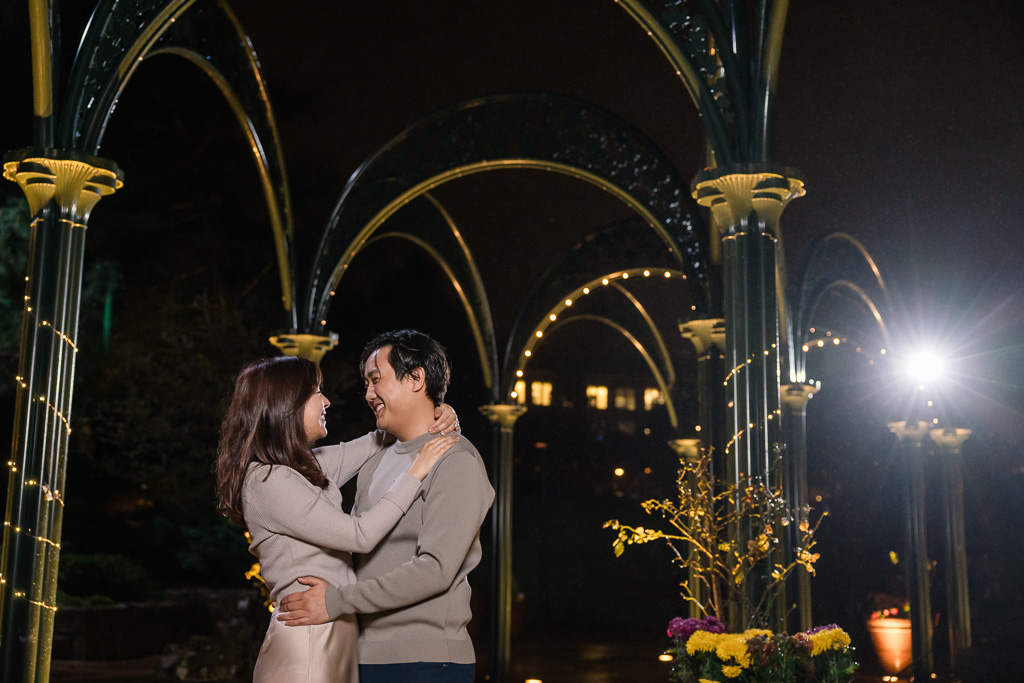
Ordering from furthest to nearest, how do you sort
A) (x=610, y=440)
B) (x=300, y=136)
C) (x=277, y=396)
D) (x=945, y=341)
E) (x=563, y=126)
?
(x=610, y=440) < (x=300, y=136) < (x=945, y=341) < (x=563, y=126) < (x=277, y=396)

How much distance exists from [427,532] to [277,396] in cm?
53

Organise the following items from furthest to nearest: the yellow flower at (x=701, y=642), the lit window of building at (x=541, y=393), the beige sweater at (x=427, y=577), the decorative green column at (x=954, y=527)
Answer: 1. the lit window of building at (x=541, y=393)
2. the decorative green column at (x=954, y=527)
3. the yellow flower at (x=701, y=642)
4. the beige sweater at (x=427, y=577)

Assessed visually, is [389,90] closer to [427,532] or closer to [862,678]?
[862,678]

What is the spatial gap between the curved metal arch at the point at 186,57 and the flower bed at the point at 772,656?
4.43 m

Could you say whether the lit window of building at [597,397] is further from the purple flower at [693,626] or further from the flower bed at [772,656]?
the flower bed at [772,656]

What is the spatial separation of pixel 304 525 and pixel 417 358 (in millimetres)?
501

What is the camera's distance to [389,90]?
49.9ft

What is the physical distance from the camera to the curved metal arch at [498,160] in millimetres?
9898

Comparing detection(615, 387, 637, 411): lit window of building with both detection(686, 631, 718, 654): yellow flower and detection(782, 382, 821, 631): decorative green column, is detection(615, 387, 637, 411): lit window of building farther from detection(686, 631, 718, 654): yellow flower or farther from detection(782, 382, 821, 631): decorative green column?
Result: detection(686, 631, 718, 654): yellow flower

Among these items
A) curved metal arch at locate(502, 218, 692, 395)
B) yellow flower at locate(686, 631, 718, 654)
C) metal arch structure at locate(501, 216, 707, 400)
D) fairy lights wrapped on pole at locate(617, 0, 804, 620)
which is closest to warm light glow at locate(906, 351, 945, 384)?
metal arch structure at locate(501, 216, 707, 400)

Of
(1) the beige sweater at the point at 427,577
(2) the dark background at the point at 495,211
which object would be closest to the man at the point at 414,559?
(1) the beige sweater at the point at 427,577

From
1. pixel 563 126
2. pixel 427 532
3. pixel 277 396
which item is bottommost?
pixel 427 532

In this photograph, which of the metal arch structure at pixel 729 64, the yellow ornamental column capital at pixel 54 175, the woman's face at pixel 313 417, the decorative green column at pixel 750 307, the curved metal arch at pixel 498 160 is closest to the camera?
the woman's face at pixel 313 417

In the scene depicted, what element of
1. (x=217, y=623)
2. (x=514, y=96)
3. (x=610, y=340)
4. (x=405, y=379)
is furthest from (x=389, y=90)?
(x=405, y=379)
